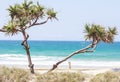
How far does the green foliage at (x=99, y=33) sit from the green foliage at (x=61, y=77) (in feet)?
8.41

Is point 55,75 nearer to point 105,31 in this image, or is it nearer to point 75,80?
point 75,80

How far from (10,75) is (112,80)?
12.7 ft

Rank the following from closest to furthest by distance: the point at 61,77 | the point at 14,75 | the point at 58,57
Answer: the point at 61,77
the point at 14,75
the point at 58,57

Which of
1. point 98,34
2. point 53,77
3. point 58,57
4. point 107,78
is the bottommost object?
point 58,57

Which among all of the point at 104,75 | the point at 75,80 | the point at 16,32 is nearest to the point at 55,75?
the point at 75,80

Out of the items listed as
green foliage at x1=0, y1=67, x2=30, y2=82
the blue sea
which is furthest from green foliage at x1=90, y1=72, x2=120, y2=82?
the blue sea

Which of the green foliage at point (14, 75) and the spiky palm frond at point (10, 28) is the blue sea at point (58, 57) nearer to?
the spiky palm frond at point (10, 28)

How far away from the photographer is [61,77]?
1627 centimetres

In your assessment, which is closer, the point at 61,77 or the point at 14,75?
the point at 61,77

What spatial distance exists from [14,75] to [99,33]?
429 centimetres

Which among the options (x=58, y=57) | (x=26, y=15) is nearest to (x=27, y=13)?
(x=26, y=15)

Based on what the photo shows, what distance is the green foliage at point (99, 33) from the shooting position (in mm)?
18391

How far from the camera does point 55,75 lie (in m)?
16.4

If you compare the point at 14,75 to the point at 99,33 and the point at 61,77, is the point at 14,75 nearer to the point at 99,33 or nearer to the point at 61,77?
the point at 61,77
